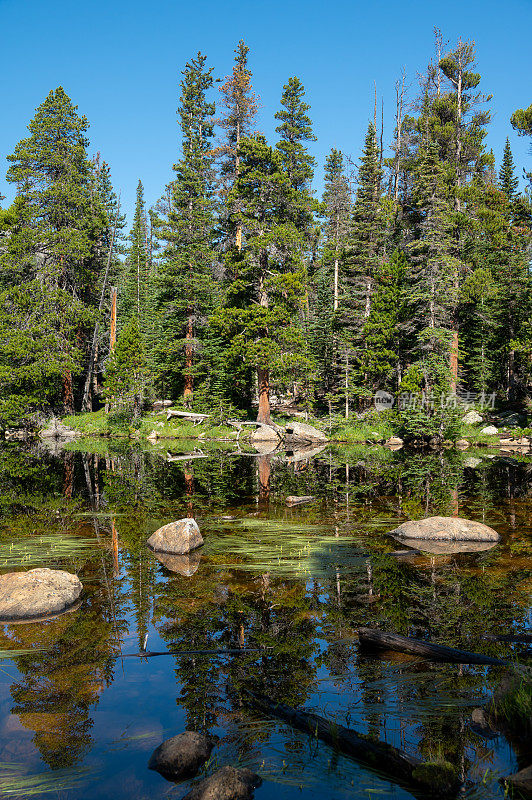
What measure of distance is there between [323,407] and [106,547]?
3267 centimetres

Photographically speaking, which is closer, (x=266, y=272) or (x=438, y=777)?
(x=438, y=777)

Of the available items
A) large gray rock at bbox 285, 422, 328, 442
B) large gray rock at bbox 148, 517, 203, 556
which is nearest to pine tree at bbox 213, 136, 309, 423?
large gray rock at bbox 285, 422, 328, 442

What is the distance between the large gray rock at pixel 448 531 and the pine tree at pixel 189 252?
90.3 ft

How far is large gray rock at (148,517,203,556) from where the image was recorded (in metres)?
10.9

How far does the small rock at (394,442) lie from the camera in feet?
106

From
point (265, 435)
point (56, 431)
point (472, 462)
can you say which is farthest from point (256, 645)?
point (56, 431)

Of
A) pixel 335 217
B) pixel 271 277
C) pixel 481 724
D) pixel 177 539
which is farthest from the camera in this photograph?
pixel 335 217

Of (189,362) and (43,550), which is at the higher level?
(189,362)

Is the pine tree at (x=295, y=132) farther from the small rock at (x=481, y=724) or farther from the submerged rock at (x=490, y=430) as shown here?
the small rock at (x=481, y=724)

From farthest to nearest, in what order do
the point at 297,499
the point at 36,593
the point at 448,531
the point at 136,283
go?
1. the point at 136,283
2. the point at 297,499
3. the point at 448,531
4. the point at 36,593

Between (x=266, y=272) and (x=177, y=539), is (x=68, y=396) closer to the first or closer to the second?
(x=266, y=272)

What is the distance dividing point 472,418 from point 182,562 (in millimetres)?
30298

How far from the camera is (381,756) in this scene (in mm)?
4230

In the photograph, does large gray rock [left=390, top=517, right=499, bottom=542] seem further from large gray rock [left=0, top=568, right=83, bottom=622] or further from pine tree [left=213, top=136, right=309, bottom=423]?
pine tree [left=213, top=136, right=309, bottom=423]
